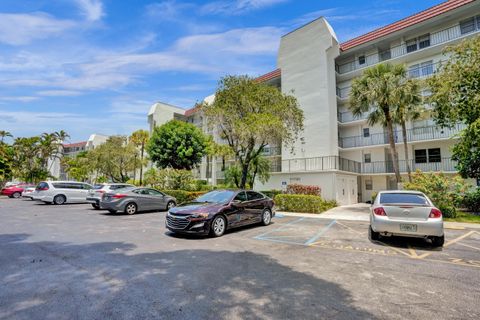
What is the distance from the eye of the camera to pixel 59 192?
59.7ft

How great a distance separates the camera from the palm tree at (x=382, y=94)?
17.5m

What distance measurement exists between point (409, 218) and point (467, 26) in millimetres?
23057

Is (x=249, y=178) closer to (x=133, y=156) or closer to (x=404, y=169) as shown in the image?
(x=404, y=169)

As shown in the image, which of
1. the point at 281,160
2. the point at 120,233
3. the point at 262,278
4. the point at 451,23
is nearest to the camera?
the point at 262,278

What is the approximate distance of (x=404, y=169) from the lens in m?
22.1

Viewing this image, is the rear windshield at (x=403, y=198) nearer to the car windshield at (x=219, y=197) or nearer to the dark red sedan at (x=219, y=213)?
the dark red sedan at (x=219, y=213)

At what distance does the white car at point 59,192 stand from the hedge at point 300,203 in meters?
15.1

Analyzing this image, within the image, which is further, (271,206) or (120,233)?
(271,206)

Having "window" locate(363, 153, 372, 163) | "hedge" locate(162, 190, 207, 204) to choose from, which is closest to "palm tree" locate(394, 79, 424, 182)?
"window" locate(363, 153, 372, 163)

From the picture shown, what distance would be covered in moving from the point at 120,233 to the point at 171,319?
619cm

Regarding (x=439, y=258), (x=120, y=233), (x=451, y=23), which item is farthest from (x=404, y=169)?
(x=120, y=233)

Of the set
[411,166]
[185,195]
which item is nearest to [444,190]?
[411,166]

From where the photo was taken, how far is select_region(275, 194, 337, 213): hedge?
1528cm

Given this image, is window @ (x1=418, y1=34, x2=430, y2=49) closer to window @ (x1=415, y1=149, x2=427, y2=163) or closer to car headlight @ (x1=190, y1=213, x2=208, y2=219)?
window @ (x1=415, y1=149, x2=427, y2=163)
